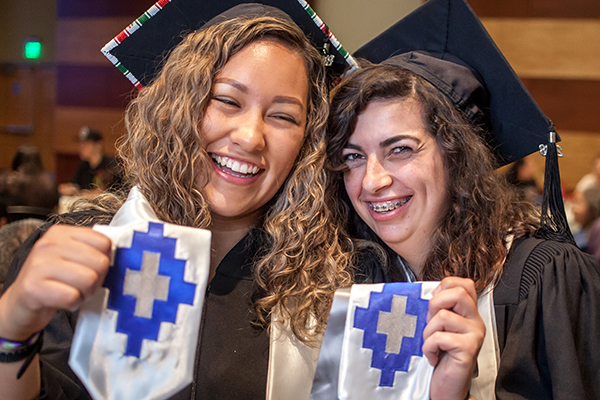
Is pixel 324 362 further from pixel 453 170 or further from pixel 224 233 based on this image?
pixel 453 170

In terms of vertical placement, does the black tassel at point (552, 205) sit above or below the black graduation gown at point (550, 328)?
above

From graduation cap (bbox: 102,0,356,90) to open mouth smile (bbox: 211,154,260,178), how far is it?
1.47 ft

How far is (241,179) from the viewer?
1490 mm

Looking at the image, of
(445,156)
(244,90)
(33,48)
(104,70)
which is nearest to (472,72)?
(445,156)

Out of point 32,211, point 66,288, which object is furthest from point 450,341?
point 32,211

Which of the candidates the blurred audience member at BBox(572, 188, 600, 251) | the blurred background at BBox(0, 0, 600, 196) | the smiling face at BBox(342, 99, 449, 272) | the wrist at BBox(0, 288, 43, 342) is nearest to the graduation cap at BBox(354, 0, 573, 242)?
the smiling face at BBox(342, 99, 449, 272)

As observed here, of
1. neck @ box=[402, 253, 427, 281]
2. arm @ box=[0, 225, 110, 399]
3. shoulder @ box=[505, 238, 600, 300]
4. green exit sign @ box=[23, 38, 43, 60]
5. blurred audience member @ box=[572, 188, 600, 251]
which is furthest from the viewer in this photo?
green exit sign @ box=[23, 38, 43, 60]

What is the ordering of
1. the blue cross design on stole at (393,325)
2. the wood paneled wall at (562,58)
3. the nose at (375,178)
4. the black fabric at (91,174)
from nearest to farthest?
the blue cross design on stole at (393,325), the nose at (375,178), the black fabric at (91,174), the wood paneled wall at (562,58)

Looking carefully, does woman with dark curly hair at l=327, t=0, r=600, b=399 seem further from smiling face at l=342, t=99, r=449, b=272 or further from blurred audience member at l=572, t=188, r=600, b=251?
blurred audience member at l=572, t=188, r=600, b=251

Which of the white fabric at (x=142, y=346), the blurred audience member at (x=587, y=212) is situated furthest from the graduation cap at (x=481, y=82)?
the blurred audience member at (x=587, y=212)

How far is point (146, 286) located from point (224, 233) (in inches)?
22.9

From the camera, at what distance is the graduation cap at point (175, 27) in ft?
5.31

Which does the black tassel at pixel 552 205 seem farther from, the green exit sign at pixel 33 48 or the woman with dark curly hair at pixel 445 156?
the green exit sign at pixel 33 48

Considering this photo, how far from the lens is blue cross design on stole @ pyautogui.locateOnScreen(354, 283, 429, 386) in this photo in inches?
47.0
